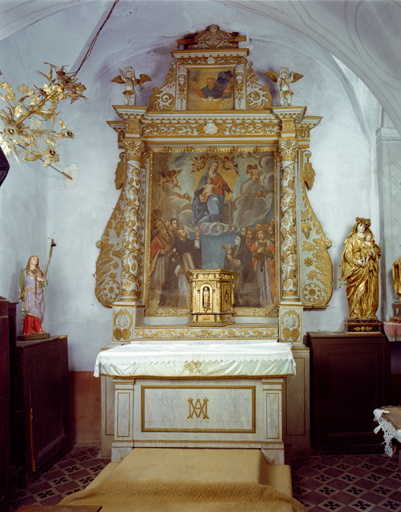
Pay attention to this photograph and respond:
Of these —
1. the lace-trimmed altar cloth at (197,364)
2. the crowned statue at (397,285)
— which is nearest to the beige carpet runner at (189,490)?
the lace-trimmed altar cloth at (197,364)

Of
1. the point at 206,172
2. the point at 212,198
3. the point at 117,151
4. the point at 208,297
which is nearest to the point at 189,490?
the point at 208,297

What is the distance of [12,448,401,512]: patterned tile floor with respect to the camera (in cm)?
449

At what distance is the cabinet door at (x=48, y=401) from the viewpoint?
517 centimetres

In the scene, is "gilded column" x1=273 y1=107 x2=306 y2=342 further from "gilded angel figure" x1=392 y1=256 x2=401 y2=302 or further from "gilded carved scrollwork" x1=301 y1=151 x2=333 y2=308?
"gilded angel figure" x1=392 y1=256 x2=401 y2=302

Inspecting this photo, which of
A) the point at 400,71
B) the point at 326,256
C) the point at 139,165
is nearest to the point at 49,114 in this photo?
the point at 139,165

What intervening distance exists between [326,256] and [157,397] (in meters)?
3.08

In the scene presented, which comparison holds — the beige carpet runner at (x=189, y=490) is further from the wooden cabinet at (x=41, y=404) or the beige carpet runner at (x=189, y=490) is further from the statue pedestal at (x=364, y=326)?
the statue pedestal at (x=364, y=326)

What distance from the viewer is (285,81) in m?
6.44

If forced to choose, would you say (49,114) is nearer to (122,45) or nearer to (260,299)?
(122,45)

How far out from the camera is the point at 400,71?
3.00m

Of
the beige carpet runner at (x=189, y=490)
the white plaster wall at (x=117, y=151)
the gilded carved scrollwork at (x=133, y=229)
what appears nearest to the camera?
the beige carpet runner at (x=189, y=490)

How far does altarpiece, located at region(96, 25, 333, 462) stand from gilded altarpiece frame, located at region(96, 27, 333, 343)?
14mm

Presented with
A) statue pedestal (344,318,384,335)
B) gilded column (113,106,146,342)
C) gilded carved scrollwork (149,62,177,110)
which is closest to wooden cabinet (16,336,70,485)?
gilded column (113,106,146,342)

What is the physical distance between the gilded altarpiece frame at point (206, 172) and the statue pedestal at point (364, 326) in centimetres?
49
